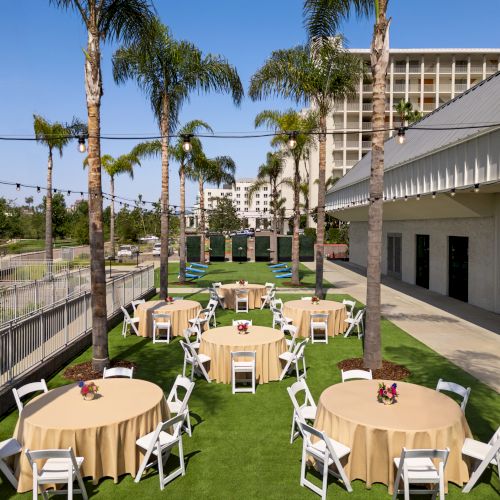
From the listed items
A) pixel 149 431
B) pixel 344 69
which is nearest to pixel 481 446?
pixel 149 431

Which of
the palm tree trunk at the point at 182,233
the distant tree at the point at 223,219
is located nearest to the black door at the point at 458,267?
the palm tree trunk at the point at 182,233

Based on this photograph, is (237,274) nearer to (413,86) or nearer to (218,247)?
(218,247)

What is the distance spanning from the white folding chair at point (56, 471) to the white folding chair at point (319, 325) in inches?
343

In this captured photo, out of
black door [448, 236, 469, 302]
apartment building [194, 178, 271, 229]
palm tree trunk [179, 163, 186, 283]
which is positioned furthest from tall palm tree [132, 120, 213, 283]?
apartment building [194, 178, 271, 229]

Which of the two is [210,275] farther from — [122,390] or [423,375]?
[122,390]

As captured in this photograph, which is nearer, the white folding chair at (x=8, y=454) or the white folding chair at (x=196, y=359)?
the white folding chair at (x=8, y=454)

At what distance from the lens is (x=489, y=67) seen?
76750mm

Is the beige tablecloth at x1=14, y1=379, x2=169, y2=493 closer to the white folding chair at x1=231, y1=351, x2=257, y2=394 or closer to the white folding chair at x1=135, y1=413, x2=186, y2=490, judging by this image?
the white folding chair at x1=135, y1=413, x2=186, y2=490

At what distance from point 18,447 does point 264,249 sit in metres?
35.6

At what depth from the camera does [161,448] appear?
19.5ft

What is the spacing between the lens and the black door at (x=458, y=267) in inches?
766

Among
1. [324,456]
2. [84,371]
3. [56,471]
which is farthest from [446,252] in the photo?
[56,471]

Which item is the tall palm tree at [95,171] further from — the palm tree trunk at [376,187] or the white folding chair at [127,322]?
the palm tree trunk at [376,187]

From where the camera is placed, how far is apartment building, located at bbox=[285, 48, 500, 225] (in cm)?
7456
